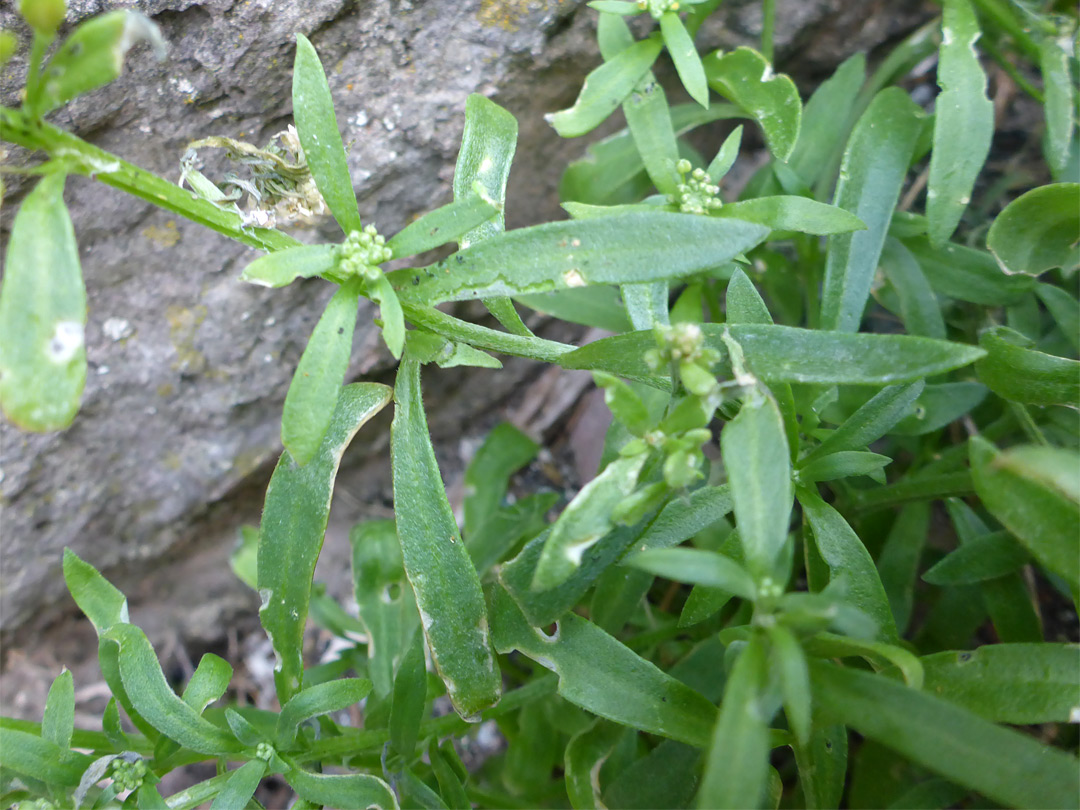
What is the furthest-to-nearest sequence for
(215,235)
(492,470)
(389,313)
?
(492,470)
(215,235)
(389,313)

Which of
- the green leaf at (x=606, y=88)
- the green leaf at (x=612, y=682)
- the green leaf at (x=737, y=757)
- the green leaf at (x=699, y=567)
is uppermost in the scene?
the green leaf at (x=606, y=88)

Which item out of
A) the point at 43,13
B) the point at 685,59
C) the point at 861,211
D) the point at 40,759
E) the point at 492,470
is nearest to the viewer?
the point at 43,13

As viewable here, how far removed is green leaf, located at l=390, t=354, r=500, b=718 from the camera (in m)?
1.27

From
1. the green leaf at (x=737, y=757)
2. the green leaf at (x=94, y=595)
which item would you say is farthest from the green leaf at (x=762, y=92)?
the green leaf at (x=94, y=595)

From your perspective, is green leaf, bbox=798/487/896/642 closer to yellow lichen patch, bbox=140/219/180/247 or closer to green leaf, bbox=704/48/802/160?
green leaf, bbox=704/48/802/160

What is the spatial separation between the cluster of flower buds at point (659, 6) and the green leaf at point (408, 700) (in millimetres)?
1210

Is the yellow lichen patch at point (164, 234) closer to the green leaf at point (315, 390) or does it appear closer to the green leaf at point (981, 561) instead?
the green leaf at point (315, 390)

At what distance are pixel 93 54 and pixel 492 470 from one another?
137cm

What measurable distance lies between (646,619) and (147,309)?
1.29 meters

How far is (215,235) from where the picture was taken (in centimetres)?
166

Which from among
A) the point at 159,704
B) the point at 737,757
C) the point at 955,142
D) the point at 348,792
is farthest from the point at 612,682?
the point at 955,142

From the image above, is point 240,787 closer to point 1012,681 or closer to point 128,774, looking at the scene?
point 128,774

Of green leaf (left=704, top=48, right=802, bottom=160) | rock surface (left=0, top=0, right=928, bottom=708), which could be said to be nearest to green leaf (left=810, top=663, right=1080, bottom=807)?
green leaf (left=704, top=48, right=802, bottom=160)

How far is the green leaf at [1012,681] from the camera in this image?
1.10m
